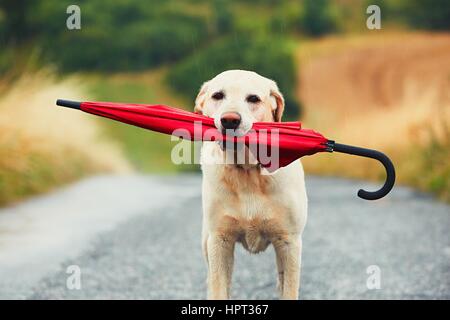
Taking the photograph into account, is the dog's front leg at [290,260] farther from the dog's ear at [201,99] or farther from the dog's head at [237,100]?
the dog's ear at [201,99]

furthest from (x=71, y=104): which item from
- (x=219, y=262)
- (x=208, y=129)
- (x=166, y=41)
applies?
(x=166, y=41)

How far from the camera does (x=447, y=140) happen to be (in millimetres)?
10125

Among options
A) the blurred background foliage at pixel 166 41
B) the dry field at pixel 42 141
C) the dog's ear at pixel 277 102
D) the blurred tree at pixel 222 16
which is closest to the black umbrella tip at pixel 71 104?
the dog's ear at pixel 277 102

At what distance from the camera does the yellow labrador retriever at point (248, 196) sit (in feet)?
10.9

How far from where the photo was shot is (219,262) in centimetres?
366

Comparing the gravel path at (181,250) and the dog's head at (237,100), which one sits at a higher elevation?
the dog's head at (237,100)

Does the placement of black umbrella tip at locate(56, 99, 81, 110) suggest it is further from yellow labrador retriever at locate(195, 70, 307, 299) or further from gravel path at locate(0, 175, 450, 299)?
gravel path at locate(0, 175, 450, 299)

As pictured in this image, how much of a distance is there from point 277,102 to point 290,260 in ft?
2.67

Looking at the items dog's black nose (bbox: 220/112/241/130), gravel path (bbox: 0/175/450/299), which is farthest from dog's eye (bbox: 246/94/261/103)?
gravel path (bbox: 0/175/450/299)

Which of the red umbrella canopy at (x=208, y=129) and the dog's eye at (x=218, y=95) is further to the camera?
the dog's eye at (x=218, y=95)

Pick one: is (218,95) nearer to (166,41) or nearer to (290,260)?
(290,260)

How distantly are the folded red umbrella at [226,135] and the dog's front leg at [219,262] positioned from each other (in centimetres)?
66
